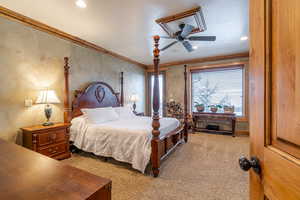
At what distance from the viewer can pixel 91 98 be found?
376 cm

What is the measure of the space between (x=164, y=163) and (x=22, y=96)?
2869 millimetres

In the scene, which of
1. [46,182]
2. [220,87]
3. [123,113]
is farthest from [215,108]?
[46,182]

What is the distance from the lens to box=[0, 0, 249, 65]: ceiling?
7.26 feet

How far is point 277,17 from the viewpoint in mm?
542

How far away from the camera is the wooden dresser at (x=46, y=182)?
67 centimetres

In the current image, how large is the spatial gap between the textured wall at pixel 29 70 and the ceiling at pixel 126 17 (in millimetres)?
360

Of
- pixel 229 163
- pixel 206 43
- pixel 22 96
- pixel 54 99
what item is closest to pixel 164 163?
pixel 229 163

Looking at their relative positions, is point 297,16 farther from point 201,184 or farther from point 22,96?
point 22,96

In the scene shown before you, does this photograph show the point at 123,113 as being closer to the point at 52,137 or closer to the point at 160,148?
the point at 52,137

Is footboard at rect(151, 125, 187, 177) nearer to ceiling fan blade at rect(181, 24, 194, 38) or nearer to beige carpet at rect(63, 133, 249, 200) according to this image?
beige carpet at rect(63, 133, 249, 200)

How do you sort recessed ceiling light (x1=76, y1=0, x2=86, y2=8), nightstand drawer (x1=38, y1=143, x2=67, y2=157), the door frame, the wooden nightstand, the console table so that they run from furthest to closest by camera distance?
1. the console table
2. nightstand drawer (x1=38, y1=143, x2=67, y2=157)
3. the wooden nightstand
4. recessed ceiling light (x1=76, y1=0, x2=86, y2=8)
5. the door frame

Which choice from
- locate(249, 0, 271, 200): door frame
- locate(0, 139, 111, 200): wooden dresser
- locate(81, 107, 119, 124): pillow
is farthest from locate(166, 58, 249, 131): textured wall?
locate(0, 139, 111, 200): wooden dresser

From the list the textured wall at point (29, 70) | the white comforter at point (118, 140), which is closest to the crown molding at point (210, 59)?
the white comforter at point (118, 140)

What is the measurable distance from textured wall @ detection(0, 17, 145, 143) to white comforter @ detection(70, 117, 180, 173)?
0.64m
